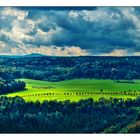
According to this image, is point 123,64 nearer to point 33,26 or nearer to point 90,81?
point 90,81

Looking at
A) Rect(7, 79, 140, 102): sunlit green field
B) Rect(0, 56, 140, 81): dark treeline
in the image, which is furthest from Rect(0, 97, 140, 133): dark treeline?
Rect(0, 56, 140, 81): dark treeline

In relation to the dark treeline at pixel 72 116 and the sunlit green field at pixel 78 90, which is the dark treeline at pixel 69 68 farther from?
the dark treeline at pixel 72 116

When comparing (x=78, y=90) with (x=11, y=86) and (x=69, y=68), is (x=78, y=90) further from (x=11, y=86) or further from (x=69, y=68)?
(x=11, y=86)

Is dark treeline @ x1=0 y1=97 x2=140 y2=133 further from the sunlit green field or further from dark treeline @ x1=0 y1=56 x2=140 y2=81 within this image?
dark treeline @ x1=0 y1=56 x2=140 y2=81

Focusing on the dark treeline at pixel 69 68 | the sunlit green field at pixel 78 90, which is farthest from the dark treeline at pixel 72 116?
the dark treeline at pixel 69 68

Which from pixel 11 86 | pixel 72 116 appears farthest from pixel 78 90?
pixel 11 86

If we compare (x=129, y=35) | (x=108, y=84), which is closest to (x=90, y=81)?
(x=108, y=84)
